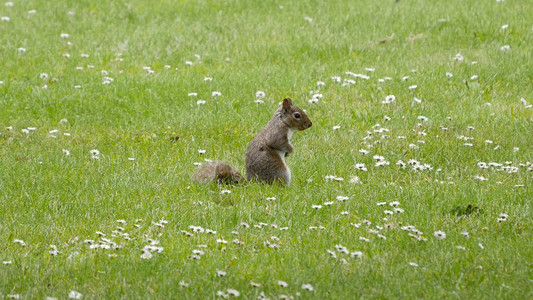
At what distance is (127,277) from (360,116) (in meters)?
4.61

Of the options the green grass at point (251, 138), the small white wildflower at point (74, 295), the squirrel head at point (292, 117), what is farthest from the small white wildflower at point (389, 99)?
the small white wildflower at point (74, 295)

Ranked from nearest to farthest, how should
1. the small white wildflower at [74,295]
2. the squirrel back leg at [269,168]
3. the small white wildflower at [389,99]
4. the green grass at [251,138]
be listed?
the small white wildflower at [74,295]
the green grass at [251,138]
the squirrel back leg at [269,168]
the small white wildflower at [389,99]

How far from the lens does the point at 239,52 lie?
37.4ft

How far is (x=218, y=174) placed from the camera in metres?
6.74

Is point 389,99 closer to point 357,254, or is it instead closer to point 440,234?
point 440,234

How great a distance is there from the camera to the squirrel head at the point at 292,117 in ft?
22.5

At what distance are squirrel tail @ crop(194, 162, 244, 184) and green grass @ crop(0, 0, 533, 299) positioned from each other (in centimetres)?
11

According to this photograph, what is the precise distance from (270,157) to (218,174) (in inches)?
18.8

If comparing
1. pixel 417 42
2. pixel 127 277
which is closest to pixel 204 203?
pixel 127 277

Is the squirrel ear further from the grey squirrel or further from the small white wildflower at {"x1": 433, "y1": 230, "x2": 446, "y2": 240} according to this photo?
the small white wildflower at {"x1": 433, "y1": 230, "x2": 446, "y2": 240}

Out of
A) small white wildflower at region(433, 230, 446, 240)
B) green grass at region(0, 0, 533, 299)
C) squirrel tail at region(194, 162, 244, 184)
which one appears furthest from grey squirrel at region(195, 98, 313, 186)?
small white wildflower at region(433, 230, 446, 240)

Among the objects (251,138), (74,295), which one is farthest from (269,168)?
(74,295)

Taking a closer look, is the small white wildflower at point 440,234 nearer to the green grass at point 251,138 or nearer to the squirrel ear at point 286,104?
the green grass at point 251,138

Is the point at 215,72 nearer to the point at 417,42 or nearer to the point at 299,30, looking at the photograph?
the point at 299,30
